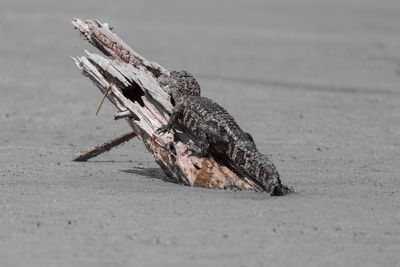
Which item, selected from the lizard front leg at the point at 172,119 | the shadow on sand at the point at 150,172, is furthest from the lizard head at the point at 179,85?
the shadow on sand at the point at 150,172

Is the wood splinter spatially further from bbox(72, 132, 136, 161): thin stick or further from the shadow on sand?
bbox(72, 132, 136, 161): thin stick

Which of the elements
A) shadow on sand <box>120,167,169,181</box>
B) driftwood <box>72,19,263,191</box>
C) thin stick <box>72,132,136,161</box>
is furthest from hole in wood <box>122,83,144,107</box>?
thin stick <box>72,132,136,161</box>

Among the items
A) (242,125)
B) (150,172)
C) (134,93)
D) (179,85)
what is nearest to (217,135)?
(179,85)

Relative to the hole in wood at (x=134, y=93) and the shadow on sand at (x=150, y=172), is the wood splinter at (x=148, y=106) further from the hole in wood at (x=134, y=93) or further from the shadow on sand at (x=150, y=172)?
the shadow on sand at (x=150, y=172)

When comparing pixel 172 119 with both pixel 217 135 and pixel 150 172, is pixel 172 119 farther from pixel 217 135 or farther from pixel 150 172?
pixel 150 172

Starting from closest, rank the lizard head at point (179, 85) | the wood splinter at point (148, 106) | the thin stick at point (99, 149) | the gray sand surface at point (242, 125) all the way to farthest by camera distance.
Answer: the gray sand surface at point (242, 125)
the wood splinter at point (148, 106)
the lizard head at point (179, 85)
the thin stick at point (99, 149)

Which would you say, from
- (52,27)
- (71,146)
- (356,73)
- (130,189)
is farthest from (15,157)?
(52,27)
